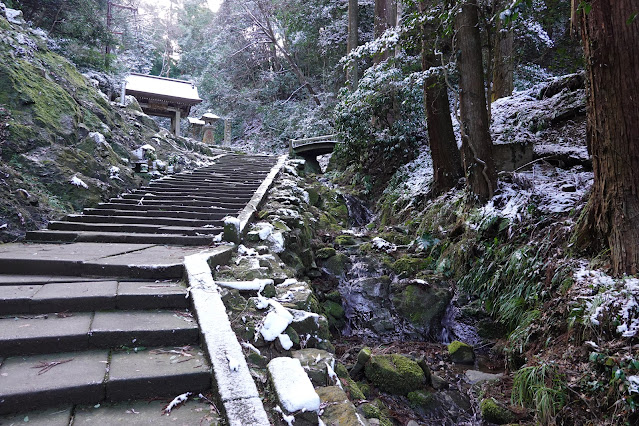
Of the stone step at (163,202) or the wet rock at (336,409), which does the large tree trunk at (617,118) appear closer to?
the wet rock at (336,409)

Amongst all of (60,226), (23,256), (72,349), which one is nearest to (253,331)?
(72,349)

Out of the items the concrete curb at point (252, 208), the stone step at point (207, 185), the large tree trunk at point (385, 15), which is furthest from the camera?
the large tree trunk at point (385, 15)

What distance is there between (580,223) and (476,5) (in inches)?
145

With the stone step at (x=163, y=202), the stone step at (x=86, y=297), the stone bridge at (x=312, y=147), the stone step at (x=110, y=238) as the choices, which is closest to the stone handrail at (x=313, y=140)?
the stone bridge at (x=312, y=147)

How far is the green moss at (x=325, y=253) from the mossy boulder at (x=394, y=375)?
9.01 feet

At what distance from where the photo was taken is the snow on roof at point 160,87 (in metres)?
18.6

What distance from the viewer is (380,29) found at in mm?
11922

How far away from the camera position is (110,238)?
191 inches

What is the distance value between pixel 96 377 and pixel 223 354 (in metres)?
0.74

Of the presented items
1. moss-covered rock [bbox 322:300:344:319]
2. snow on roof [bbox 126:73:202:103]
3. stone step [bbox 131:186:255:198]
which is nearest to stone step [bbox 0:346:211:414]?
moss-covered rock [bbox 322:300:344:319]

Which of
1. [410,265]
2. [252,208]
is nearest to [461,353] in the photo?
[410,265]

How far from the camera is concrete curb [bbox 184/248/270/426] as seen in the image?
2119 millimetres

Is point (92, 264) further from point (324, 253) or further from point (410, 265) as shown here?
point (410, 265)

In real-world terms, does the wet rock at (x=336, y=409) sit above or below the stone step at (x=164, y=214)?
below
